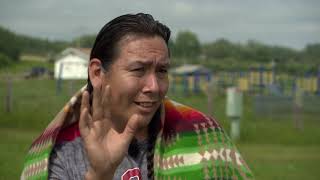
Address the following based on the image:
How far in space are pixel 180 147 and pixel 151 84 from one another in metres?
0.32

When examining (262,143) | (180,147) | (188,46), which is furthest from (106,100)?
(188,46)

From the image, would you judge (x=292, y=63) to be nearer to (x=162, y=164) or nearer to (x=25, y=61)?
(x=25, y=61)

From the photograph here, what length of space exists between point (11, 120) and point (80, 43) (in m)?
60.2

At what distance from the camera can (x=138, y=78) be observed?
92.4 inches

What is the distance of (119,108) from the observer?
7.72 feet

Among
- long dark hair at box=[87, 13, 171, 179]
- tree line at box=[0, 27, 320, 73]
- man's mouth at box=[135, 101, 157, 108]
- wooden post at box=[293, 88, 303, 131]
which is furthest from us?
tree line at box=[0, 27, 320, 73]

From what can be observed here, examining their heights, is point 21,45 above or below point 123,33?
above

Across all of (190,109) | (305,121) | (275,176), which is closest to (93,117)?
(190,109)

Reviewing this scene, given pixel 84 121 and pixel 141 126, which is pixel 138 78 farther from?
pixel 84 121

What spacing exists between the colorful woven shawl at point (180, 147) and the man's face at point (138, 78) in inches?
6.6

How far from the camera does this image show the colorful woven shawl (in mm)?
2414

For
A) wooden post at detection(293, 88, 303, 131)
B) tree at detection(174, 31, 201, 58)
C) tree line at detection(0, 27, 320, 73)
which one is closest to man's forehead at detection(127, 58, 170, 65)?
wooden post at detection(293, 88, 303, 131)

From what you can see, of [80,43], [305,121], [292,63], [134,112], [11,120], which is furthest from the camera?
[80,43]

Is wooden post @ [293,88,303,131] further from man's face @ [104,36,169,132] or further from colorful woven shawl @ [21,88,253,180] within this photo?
man's face @ [104,36,169,132]
